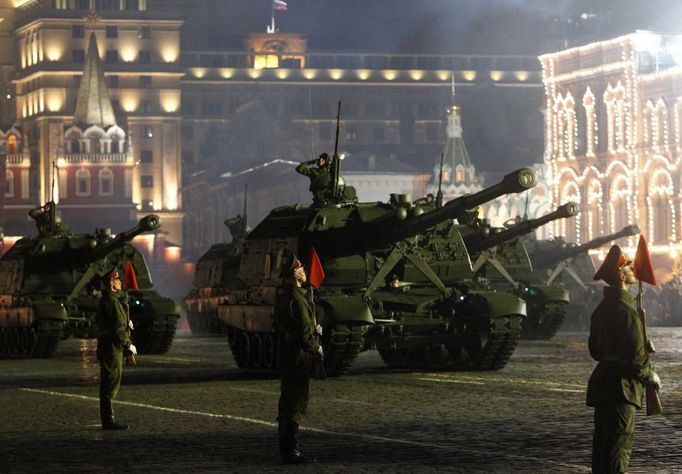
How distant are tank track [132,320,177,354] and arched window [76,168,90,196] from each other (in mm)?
100525

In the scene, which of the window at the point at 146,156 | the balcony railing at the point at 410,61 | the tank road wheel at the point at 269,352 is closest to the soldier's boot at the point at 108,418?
the tank road wheel at the point at 269,352

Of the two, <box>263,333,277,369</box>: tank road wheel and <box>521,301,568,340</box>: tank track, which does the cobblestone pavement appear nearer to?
<box>263,333,277,369</box>: tank road wheel

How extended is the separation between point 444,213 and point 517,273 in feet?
42.1

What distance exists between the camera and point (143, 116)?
163m

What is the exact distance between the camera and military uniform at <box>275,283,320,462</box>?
1491 cm

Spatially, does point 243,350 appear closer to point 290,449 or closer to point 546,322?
point 546,322

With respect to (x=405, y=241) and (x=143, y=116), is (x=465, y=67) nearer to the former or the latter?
(x=143, y=116)

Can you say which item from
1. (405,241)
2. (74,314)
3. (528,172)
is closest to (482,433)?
(528,172)

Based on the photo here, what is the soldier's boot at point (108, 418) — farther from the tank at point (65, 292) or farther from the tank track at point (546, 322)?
the tank track at point (546, 322)

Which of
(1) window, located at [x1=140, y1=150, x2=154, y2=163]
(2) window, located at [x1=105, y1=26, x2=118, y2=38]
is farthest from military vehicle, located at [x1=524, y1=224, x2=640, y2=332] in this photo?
(1) window, located at [x1=140, y1=150, x2=154, y2=163]

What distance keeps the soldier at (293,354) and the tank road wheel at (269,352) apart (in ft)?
40.3

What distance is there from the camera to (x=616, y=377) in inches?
486

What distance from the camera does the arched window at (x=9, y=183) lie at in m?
148

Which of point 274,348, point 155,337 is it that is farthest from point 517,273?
point 274,348
